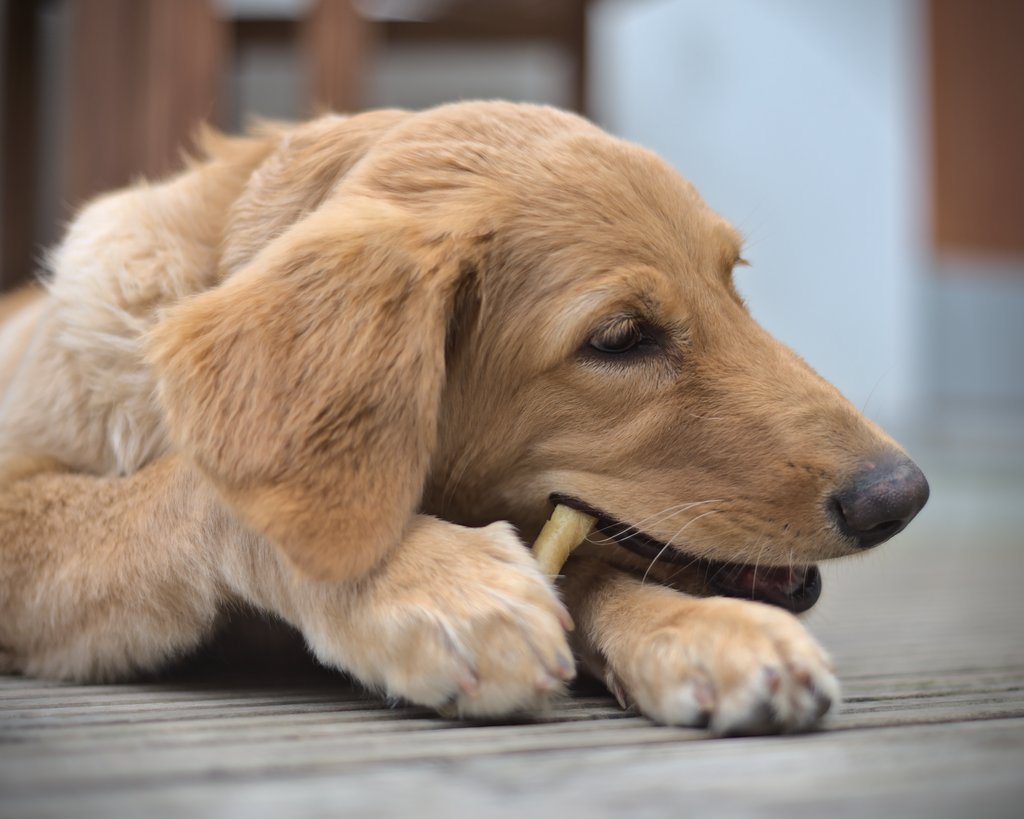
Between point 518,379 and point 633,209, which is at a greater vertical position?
point 633,209

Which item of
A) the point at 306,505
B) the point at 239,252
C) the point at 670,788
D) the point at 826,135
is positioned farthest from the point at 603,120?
the point at 670,788

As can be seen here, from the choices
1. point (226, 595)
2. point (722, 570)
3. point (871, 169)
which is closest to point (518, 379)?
point (722, 570)

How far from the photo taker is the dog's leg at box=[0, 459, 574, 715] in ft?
5.26

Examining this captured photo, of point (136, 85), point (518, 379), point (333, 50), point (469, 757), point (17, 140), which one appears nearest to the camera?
point (469, 757)

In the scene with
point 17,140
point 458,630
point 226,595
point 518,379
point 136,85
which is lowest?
point 226,595

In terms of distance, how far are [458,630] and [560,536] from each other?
376mm

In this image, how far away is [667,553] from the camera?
1.99 m

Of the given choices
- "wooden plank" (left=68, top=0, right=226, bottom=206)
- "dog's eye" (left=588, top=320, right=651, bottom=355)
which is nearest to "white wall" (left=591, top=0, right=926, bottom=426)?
"wooden plank" (left=68, top=0, right=226, bottom=206)

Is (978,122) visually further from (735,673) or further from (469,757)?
(469,757)

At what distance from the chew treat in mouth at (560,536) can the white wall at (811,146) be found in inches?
259

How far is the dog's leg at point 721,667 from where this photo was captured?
5.03 feet

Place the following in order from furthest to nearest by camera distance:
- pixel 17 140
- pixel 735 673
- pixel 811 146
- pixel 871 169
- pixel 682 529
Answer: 1. pixel 871 169
2. pixel 811 146
3. pixel 17 140
4. pixel 682 529
5. pixel 735 673

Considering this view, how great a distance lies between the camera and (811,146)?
29.6 feet

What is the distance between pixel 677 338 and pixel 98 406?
3.72 ft
